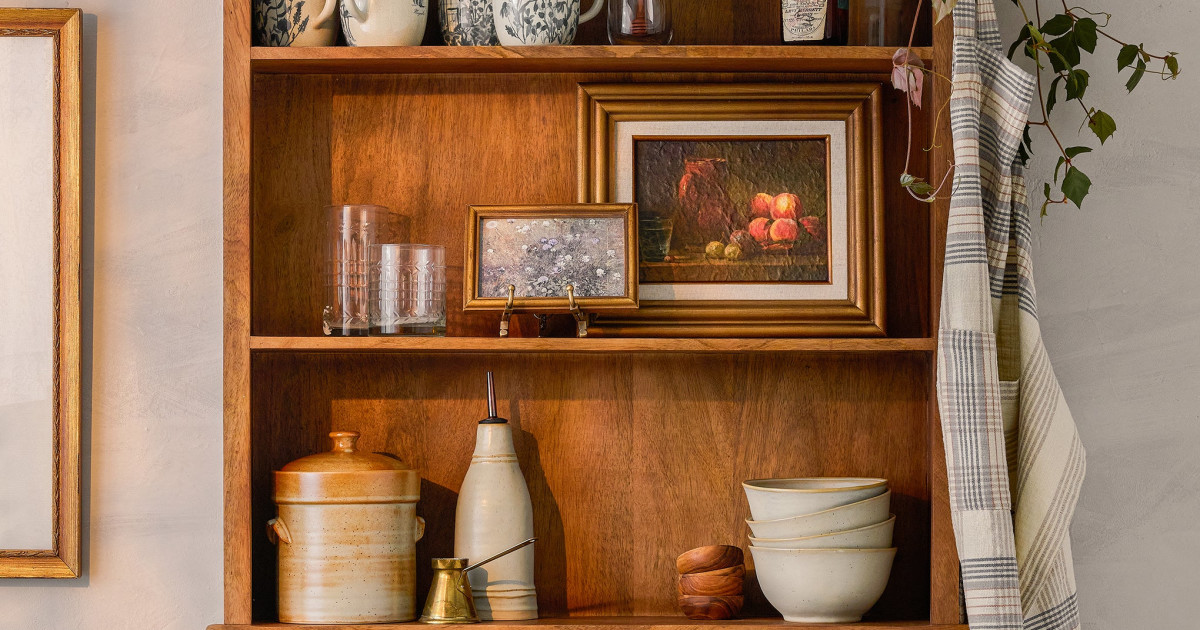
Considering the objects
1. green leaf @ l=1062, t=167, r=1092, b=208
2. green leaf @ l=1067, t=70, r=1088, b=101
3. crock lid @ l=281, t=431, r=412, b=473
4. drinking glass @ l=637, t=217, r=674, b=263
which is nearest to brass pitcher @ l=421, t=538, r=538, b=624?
crock lid @ l=281, t=431, r=412, b=473

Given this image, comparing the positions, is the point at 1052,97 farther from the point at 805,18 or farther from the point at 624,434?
the point at 624,434

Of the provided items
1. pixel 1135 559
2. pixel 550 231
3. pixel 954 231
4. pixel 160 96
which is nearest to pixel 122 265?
pixel 160 96

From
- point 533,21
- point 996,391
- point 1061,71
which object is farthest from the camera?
point 1061,71

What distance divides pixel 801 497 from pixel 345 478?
0.64 m

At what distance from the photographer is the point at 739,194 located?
1566 mm

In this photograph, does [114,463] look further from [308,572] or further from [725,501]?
[725,501]

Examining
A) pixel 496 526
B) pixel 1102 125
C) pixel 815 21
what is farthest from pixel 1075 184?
pixel 496 526

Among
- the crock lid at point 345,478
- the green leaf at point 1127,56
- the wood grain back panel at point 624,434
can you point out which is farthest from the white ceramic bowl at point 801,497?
the green leaf at point 1127,56

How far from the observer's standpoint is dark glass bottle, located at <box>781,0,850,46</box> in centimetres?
149

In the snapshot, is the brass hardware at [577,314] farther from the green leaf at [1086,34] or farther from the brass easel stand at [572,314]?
the green leaf at [1086,34]

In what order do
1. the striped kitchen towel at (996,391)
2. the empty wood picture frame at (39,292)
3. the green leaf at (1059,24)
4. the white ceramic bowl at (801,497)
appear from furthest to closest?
1. the empty wood picture frame at (39,292)
2. the green leaf at (1059,24)
3. the white ceramic bowl at (801,497)
4. the striped kitchen towel at (996,391)

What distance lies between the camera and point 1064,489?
1383 mm

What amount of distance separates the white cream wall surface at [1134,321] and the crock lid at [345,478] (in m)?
1.06

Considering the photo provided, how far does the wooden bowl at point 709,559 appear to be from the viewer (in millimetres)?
1484
